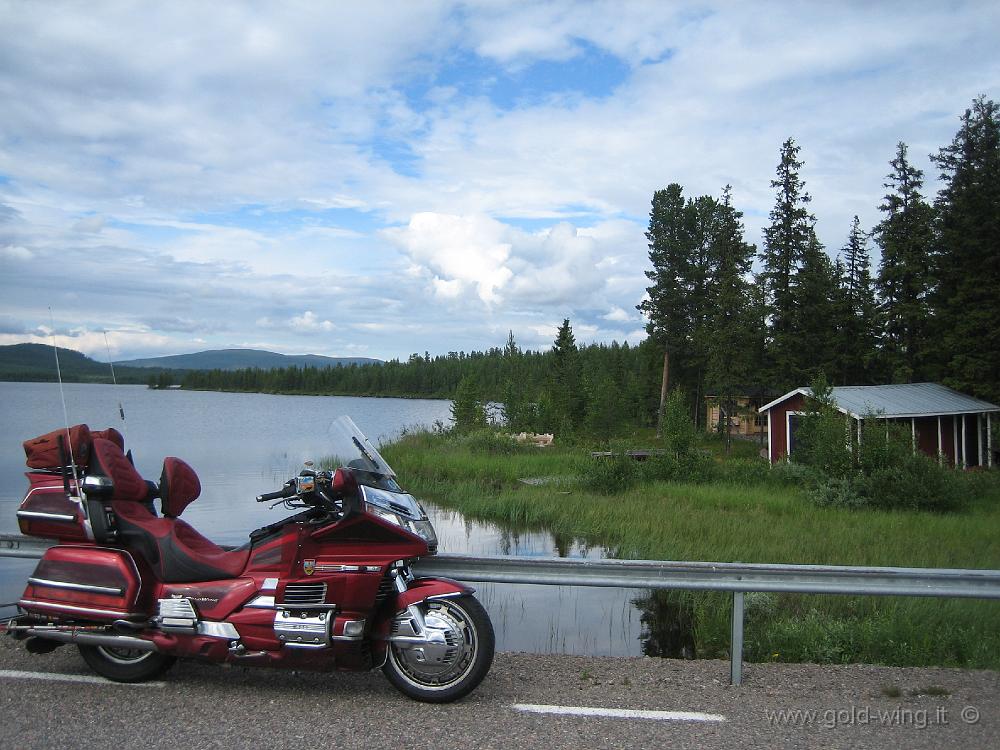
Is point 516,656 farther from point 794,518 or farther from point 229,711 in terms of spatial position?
point 794,518

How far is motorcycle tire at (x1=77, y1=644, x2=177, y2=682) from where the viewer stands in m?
5.15

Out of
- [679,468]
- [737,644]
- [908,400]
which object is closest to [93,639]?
[737,644]

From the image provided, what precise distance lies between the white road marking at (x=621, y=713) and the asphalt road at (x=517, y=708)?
0.02m

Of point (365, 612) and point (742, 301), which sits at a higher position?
point (742, 301)

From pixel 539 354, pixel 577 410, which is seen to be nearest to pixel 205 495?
pixel 577 410

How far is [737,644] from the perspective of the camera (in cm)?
530

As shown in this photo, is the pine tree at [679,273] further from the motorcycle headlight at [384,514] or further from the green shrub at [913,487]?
the motorcycle headlight at [384,514]

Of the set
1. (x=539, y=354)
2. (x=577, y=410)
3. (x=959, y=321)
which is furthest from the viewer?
(x=539, y=354)

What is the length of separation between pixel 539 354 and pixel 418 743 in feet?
503

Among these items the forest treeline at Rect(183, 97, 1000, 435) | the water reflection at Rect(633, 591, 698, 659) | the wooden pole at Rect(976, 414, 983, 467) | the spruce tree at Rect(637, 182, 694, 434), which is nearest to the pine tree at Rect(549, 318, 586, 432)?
the forest treeline at Rect(183, 97, 1000, 435)

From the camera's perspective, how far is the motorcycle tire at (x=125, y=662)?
5.15m

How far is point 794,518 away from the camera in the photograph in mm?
16750

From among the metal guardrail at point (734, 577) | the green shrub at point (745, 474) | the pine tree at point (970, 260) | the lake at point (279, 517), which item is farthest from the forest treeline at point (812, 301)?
the metal guardrail at point (734, 577)

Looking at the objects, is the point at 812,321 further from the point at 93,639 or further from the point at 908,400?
the point at 93,639
